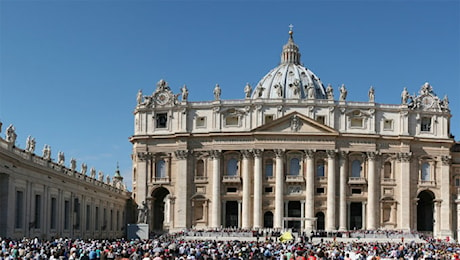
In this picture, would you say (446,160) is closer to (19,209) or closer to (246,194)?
(246,194)

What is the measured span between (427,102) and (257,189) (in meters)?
28.9

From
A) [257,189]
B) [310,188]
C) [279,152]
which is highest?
[279,152]

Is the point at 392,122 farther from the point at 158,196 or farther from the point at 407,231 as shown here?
the point at 158,196

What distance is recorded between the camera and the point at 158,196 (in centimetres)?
11106

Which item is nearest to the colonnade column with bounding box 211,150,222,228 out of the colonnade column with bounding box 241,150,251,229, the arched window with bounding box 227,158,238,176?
the arched window with bounding box 227,158,238,176

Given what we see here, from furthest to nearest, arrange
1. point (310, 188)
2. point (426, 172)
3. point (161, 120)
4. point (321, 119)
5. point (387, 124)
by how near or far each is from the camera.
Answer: point (161, 120)
point (426, 172)
point (387, 124)
point (321, 119)
point (310, 188)

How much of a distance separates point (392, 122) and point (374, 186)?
983 centimetres

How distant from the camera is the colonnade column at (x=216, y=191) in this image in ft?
339

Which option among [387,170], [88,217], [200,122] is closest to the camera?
[88,217]

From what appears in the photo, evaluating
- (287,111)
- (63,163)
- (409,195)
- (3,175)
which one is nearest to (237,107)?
(287,111)

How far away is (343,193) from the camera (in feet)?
340

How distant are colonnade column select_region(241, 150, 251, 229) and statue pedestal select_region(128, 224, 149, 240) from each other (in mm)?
16749

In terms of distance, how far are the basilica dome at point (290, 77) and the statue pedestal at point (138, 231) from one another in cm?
5067

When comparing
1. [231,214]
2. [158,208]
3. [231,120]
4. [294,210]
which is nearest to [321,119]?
[231,120]
